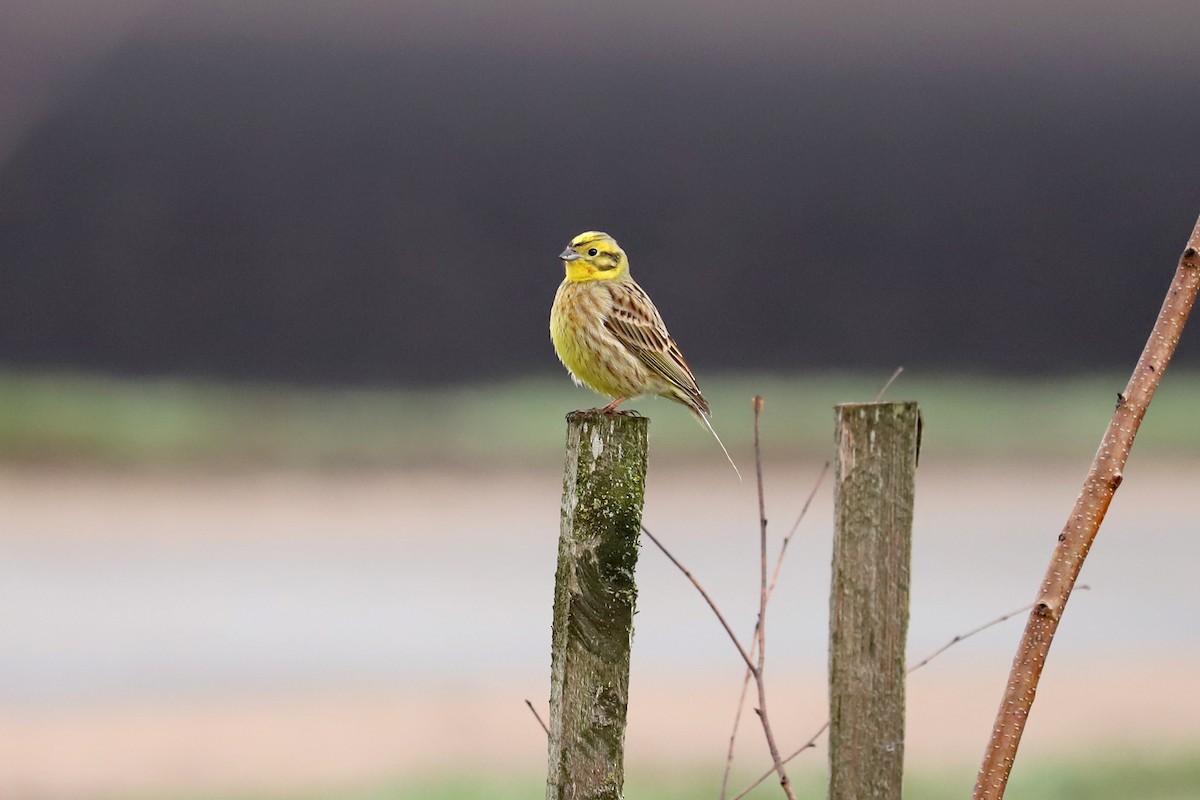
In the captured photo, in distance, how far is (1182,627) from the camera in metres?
9.79

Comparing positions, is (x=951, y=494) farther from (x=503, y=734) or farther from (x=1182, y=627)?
(x=503, y=734)

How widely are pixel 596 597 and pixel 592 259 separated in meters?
2.06

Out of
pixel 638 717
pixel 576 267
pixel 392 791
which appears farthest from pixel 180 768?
pixel 576 267

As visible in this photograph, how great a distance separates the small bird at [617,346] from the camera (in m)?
3.98

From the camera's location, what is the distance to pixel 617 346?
3990 mm

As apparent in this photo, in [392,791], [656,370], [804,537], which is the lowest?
[392,791]

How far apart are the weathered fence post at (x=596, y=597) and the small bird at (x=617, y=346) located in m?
1.47

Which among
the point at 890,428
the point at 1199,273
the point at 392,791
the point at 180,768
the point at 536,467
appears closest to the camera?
the point at 1199,273

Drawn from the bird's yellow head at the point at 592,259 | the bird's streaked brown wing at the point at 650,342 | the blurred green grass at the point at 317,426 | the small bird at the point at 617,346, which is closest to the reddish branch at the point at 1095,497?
the small bird at the point at 617,346

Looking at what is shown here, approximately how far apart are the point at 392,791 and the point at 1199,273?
14.1ft

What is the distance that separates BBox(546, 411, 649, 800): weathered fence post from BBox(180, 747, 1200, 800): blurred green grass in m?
3.16

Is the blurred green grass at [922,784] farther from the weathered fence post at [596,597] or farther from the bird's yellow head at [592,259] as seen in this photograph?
the weathered fence post at [596,597]

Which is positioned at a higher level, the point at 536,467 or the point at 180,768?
the point at 536,467

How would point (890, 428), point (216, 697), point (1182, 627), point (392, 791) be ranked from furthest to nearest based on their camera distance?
point (1182, 627) < point (216, 697) < point (392, 791) < point (890, 428)
